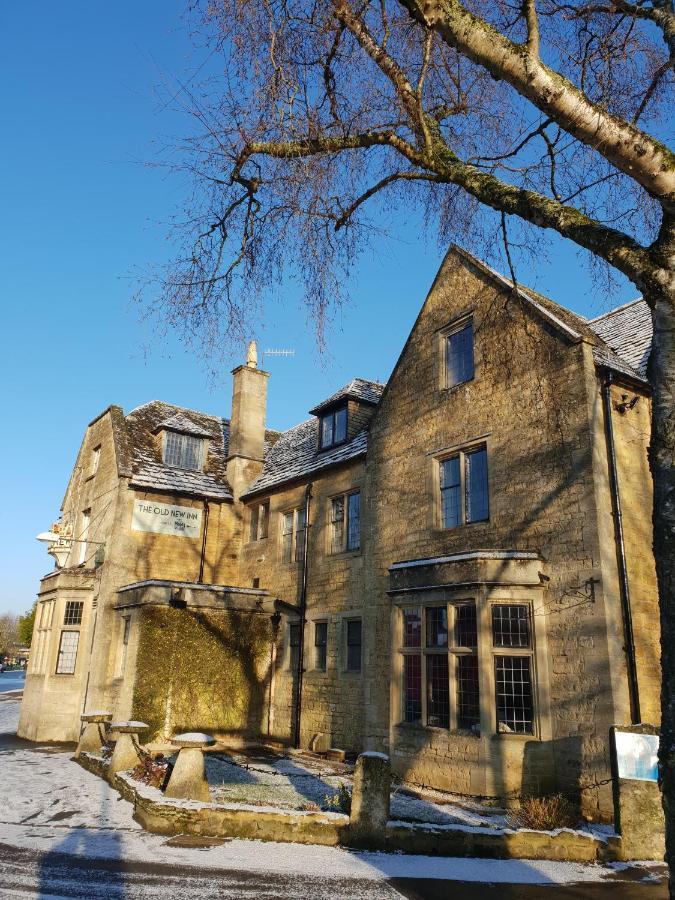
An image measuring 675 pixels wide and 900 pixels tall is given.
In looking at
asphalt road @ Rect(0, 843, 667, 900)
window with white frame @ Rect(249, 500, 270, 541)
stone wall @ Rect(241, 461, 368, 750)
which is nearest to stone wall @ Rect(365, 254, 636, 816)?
stone wall @ Rect(241, 461, 368, 750)

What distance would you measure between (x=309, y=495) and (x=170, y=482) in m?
5.43

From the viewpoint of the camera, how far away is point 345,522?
18531 millimetres

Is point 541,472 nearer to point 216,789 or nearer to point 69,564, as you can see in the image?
point 216,789

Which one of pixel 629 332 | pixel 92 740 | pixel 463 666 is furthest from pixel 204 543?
pixel 629 332

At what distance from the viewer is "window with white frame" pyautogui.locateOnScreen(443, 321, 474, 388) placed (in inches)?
606

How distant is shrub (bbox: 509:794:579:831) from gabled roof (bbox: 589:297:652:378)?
8153 mm

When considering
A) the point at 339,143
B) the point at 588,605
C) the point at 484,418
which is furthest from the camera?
the point at 484,418

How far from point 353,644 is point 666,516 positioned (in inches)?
526

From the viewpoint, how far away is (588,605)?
11.3 meters

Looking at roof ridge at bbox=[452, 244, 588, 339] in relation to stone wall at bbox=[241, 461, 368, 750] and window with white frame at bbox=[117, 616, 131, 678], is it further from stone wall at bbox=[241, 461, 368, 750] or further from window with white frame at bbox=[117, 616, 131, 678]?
window with white frame at bbox=[117, 616, 131, 678]

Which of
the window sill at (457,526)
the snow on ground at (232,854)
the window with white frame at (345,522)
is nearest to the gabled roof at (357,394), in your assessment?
the window with white frame at (345,522)

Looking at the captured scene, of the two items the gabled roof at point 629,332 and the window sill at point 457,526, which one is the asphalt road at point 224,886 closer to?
the window sill at point 457,526

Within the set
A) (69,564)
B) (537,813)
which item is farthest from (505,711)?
(69,564)

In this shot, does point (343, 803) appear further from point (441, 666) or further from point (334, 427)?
point (334, 427)
